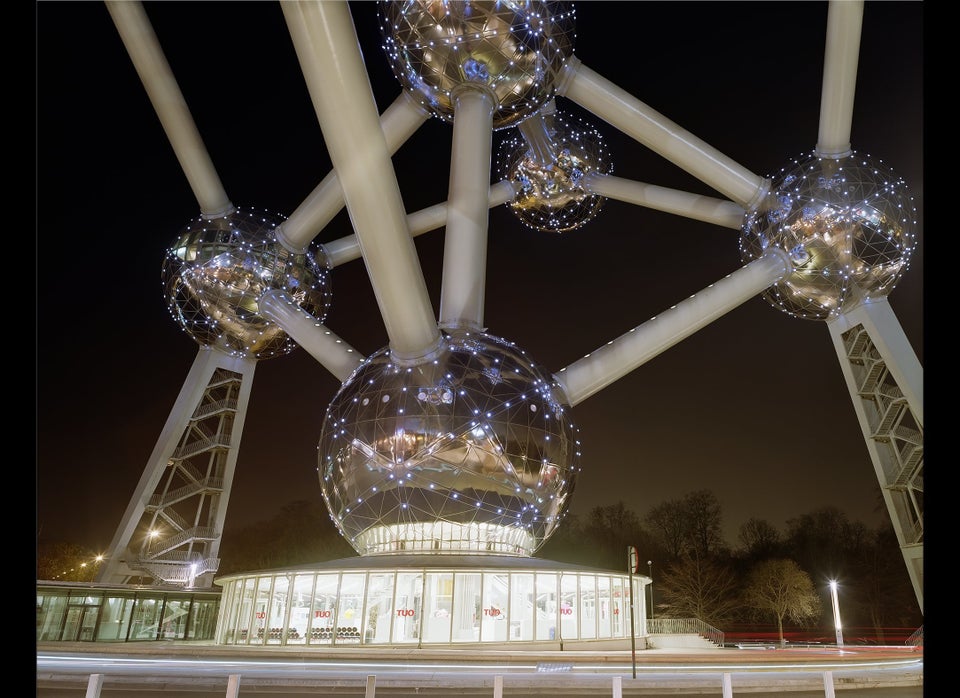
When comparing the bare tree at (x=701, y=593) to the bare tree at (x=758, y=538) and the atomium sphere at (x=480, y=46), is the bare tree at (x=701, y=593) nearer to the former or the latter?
the bare tree at (x=758, y=538)

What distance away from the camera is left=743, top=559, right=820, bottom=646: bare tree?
34000 mm

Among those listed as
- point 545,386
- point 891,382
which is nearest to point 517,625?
point 545,386

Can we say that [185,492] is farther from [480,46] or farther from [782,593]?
[782,593]

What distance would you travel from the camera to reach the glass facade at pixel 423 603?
13.1m

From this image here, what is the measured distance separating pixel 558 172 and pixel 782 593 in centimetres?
2815

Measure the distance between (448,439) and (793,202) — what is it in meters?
9.48

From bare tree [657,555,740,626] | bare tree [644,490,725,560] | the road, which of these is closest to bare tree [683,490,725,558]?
bare tree [644,490,725,560]

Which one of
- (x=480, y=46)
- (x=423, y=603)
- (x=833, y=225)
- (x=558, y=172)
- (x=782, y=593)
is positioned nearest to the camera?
(x=480, y=46)

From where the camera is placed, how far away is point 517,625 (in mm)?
14008

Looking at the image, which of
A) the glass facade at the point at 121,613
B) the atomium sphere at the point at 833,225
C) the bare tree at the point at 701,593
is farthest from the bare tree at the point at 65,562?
the atomium sphere at the point at 833,225

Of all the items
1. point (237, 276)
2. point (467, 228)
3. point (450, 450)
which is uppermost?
point (237, 276)

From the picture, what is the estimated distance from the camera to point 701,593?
37844mm

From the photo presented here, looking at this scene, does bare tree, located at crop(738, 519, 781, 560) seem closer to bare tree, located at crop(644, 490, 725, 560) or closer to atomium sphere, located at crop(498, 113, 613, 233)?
bare tree, located at crop(644, 490, 725, 560)

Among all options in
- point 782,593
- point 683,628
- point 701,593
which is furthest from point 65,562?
point 782,593
